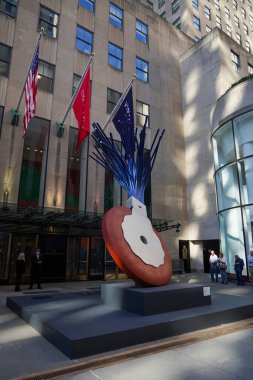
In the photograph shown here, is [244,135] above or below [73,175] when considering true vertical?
above

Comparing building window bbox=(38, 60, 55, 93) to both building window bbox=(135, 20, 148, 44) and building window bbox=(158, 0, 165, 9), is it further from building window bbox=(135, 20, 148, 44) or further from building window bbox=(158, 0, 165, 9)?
building window bbox=(158, 0, 165, 9)

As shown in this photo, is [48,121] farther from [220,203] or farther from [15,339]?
[15,339]

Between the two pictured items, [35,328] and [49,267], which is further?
[49,267]

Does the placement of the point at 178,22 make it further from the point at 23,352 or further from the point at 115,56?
the point at 23,352

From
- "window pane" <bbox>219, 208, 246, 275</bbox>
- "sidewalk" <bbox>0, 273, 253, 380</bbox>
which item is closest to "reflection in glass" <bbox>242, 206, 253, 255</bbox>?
"window pane" <bbox>219, 208, 246, 275</bbox>

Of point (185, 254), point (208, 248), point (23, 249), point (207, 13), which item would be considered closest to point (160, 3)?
point (207, 13)

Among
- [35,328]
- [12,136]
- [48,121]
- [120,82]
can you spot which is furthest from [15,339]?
[120,82]

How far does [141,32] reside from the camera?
1037 inches

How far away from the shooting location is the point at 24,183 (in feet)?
54.2

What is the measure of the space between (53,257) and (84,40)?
55.1 feet

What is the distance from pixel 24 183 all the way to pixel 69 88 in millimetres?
7834

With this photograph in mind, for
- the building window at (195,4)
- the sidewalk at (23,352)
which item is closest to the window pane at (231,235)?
the sidewalk at (23,352)

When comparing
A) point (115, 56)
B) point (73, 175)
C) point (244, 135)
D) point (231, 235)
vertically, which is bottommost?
point (231, 235)

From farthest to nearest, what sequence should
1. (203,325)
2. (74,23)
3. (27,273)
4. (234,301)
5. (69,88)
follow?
(74,23)
(69,88)
(27,273)
(234,301)
(203,325)
